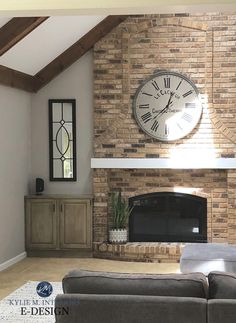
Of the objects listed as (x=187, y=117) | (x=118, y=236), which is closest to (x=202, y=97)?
(x=187, y=117)

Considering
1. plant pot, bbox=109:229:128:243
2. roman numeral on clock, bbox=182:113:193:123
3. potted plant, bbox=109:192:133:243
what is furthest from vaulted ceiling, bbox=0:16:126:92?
plant pot, bbox=109:229:128:243

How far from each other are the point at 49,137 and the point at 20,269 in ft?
6.74

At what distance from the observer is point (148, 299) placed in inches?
118

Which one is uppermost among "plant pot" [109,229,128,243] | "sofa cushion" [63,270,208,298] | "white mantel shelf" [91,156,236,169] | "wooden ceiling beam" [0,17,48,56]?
"wooden ceiling beam" [0,17,48,56]

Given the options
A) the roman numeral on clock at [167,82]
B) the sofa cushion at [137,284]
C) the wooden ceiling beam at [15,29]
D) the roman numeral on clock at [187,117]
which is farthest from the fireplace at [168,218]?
the sofa cushion at [137,284]

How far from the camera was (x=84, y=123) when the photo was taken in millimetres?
7949

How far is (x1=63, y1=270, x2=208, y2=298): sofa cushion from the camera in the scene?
3.06m

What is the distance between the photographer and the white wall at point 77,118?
795 cm

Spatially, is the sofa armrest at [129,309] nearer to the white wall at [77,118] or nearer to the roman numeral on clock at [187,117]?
the roman numeral on clock at [187,117]

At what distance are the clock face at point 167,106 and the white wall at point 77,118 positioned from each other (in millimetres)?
789

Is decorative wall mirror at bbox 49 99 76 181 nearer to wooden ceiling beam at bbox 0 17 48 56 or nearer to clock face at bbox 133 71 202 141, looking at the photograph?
clock face at bbox 133 71 202 141

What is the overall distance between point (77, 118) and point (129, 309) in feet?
17.1

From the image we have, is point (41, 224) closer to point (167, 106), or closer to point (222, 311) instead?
point (167, 106)

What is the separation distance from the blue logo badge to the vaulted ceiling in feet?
8.37
